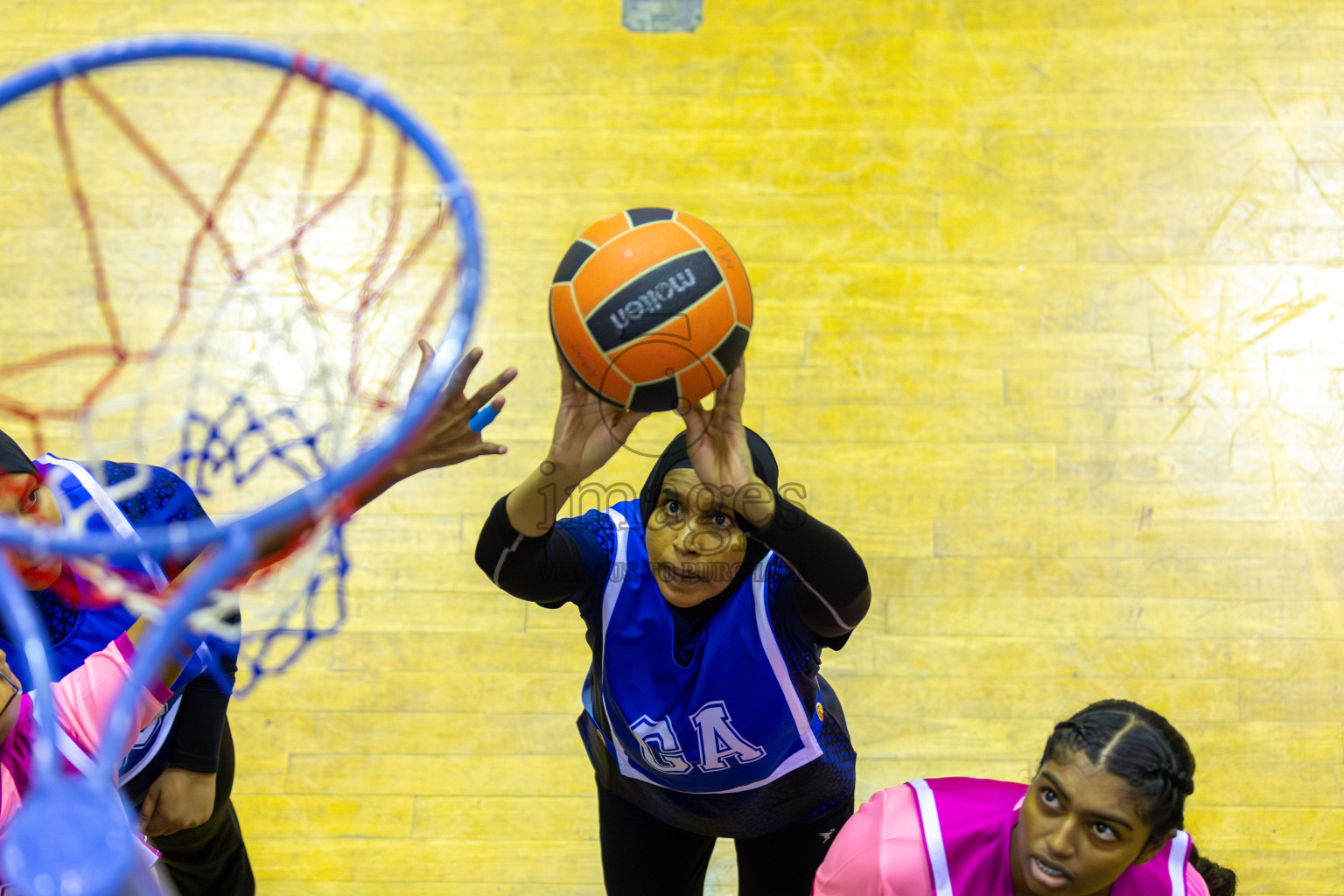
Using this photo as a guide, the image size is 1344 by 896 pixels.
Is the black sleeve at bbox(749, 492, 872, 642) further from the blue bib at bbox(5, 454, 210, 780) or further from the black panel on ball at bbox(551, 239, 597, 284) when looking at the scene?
the blue bib at bbox(5, 454, 210, 780)

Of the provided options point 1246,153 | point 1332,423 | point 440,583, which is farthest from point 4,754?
point 1246,153

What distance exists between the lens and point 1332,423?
350cm

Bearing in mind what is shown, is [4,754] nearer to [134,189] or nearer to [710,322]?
[710,322]

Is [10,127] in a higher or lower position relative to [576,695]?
higher

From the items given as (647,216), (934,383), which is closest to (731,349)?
(647,216)

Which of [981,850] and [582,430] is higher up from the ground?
[582,430]

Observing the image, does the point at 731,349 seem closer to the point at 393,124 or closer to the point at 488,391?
the point at 488,391

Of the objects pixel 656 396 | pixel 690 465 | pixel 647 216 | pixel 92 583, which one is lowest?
pixel 92 583

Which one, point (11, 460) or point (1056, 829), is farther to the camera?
point (11, 460)

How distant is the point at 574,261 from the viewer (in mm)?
2086

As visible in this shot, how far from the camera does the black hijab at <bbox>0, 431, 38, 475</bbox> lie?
6.38 feet

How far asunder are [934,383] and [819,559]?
193cm

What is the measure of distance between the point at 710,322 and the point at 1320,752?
234 cm

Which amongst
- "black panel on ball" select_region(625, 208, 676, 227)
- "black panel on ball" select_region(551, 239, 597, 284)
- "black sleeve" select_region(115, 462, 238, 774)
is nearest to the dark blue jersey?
"black panel on ball" select_region(551, 239, 597, 284)
